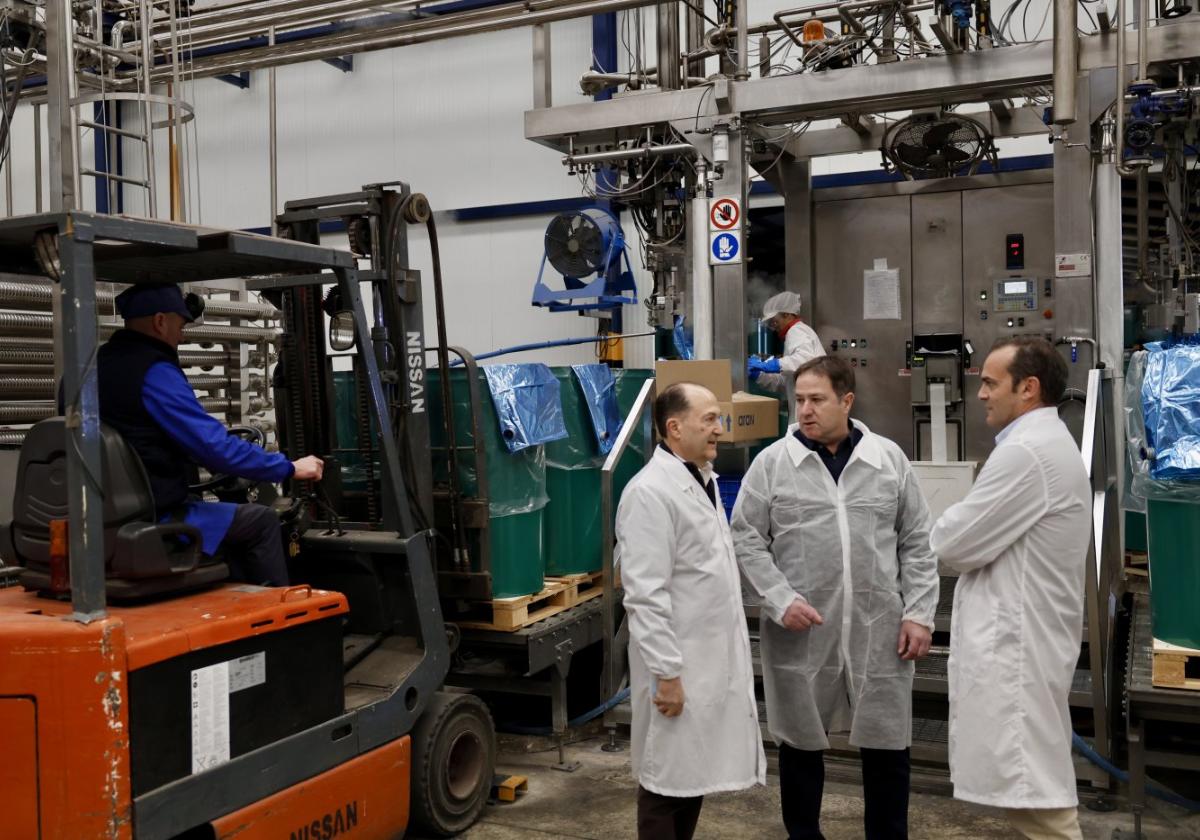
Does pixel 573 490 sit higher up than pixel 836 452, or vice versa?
pixel 836 452

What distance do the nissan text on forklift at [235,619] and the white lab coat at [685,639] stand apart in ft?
3.75

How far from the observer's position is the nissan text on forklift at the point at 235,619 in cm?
317

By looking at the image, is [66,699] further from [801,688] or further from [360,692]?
[801,688]

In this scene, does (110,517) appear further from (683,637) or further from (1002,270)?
(1002,270)

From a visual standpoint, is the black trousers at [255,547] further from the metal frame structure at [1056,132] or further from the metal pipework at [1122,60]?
the metal pipework at [1122,60]

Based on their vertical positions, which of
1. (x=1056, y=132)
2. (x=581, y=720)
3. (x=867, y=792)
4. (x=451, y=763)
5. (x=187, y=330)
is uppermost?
(x=1056, y=132)

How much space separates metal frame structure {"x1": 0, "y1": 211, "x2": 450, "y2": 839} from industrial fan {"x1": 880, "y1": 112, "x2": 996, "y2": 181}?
5220 millimetres

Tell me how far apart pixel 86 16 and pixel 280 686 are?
7342 mm

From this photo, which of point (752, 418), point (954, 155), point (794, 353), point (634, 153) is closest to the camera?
point (752, 418)

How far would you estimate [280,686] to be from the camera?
12.4 feet

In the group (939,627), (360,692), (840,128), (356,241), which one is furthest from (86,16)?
(939,627)

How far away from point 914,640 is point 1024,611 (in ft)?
1.78

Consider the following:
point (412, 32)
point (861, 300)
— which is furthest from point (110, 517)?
point (412, 32)

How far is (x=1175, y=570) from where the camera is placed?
4.45m
